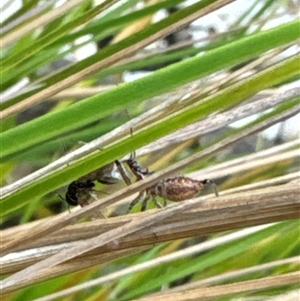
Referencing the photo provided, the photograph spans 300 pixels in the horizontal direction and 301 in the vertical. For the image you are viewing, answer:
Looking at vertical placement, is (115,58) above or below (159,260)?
above

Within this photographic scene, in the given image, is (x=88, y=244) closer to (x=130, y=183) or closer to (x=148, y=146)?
(x=148, y=146)

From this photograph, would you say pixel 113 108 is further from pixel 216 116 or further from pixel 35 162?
pixel 35 162

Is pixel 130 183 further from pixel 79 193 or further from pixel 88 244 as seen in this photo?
pixel 88 244

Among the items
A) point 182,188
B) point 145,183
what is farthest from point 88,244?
point 182,188

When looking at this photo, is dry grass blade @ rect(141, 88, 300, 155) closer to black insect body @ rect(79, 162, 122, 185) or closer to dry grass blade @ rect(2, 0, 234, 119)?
dry grass blade @ rect(2, 0, 234, 119)

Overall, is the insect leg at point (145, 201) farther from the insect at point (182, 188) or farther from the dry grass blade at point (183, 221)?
the dry grass blade at point (183, 221)

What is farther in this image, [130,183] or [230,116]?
[130,183]

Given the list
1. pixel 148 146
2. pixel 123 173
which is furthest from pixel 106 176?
pixel 148 146

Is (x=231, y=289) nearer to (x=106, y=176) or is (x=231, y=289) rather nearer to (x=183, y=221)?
(x=183, y=221)

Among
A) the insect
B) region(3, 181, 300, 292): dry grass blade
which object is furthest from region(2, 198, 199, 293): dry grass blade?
the insect

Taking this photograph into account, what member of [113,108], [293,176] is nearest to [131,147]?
[113,108]

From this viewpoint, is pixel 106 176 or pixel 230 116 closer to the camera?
pixel 230 116

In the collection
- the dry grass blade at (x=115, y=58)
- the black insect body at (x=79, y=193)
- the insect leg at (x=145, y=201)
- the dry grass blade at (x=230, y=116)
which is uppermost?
the dry grass blade at (x=115, y=58)

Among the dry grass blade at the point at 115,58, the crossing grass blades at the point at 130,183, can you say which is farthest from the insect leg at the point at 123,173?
the dry grass blade at the point at 115,58
